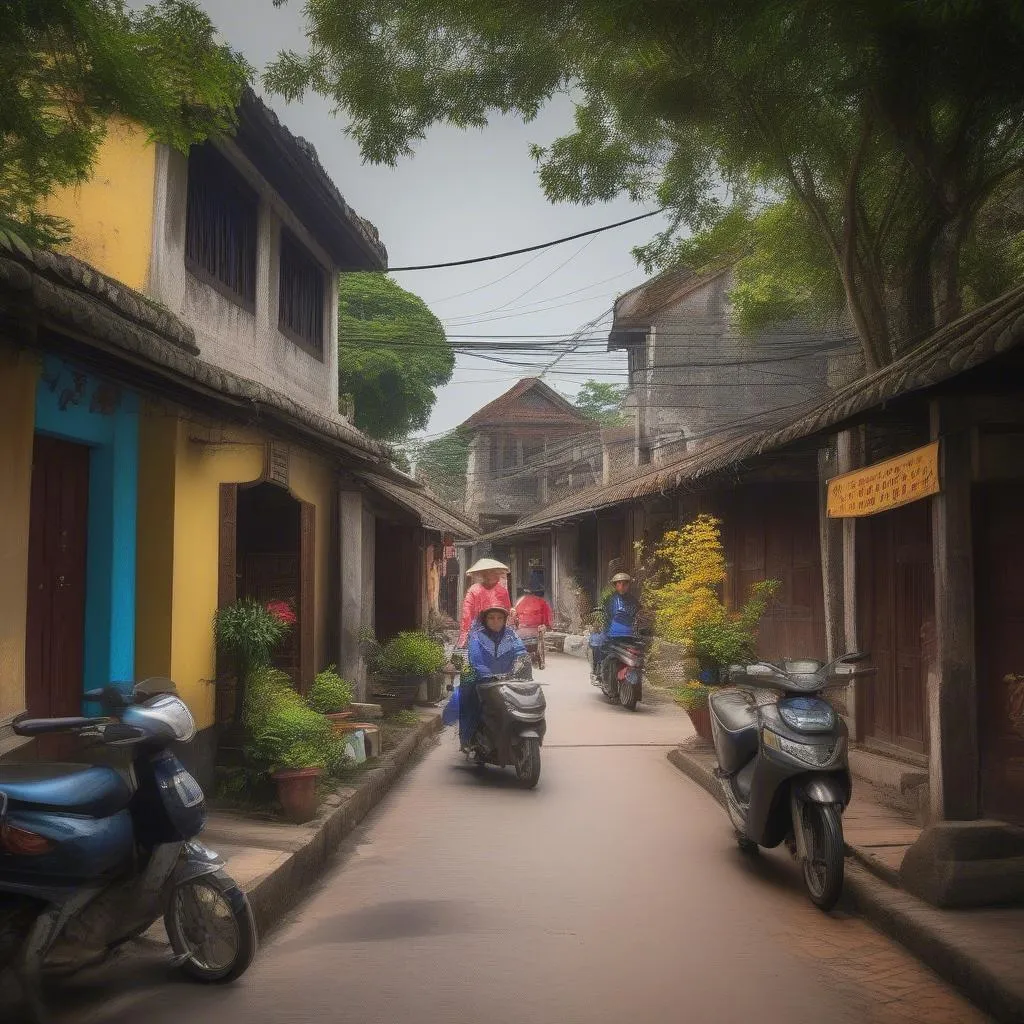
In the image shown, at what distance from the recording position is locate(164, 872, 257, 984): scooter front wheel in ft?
14.3

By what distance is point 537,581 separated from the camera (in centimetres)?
3275

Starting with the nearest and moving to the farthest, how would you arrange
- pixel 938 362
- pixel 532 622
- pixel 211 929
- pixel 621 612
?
pixel 211 929 → pixel 938 362 → pixel 621 612 → pixel 532 622

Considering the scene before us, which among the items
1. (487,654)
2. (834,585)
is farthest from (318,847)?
(834,585)

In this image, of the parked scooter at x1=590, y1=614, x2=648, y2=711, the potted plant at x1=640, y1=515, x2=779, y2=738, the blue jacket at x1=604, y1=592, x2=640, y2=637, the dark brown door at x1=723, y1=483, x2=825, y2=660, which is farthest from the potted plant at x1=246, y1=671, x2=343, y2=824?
the blue jacket at x1=604, y1=592, x2=640, y2=637

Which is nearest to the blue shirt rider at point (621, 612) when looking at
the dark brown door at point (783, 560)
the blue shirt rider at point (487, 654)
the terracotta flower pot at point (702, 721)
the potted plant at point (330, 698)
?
the dark brown door at point (783, 560)

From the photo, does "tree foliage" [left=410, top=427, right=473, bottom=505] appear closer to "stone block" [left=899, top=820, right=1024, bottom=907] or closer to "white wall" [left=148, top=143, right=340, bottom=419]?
"white wall" [left=148, top=143, right=340, bottom=419]

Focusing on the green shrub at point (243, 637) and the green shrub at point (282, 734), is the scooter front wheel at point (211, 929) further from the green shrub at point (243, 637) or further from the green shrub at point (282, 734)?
the green shrub at point (243, 637)

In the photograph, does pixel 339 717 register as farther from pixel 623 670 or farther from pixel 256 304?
pixel 623 670

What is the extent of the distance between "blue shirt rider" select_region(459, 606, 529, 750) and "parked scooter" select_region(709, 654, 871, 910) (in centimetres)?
362

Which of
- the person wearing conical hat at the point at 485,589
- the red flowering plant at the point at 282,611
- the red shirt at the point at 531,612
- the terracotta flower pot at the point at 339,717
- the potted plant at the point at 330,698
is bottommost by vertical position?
the terracotta flower pot at the point at 339,717

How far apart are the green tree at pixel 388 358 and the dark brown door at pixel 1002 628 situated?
25960 millimetres

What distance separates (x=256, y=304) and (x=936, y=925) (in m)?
8.58

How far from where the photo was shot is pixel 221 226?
9.97 m

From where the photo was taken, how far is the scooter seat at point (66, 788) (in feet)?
12.5
